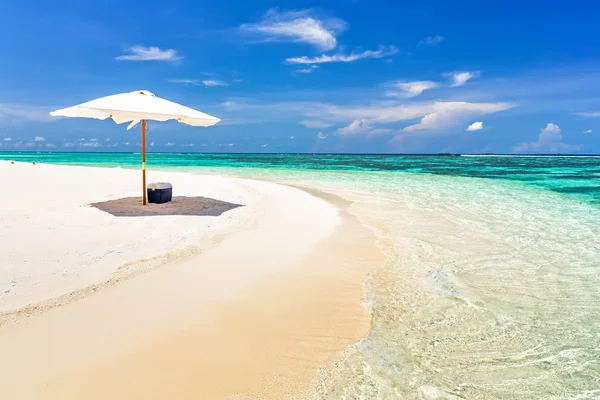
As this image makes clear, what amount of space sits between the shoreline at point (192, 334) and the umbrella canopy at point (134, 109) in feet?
13.2

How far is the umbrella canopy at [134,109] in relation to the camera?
779 cm

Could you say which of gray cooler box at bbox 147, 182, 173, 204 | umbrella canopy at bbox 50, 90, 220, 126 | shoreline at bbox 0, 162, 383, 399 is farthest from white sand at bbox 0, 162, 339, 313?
umbrella canopy at bbox 50, 90, 220, 126

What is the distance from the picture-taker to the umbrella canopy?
7.79m

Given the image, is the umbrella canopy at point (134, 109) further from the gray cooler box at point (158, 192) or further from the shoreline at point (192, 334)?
the shoreline at point (192, 334)

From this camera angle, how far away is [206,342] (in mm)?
3152

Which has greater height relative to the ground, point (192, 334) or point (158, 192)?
point (158, 192)

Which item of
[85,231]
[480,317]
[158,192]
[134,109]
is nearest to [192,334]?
[480,317]

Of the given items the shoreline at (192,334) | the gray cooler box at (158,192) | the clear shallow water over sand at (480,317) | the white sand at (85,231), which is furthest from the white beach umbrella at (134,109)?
the clear shallow water over sand at (480,317)

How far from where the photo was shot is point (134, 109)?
7.88m

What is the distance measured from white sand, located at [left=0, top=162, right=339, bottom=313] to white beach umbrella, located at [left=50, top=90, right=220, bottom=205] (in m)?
2.08

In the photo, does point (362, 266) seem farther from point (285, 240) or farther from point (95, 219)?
point (95, 219)

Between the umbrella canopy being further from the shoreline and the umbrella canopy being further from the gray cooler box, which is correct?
the shoreline

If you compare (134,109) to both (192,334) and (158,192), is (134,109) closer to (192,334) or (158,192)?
(158,192)

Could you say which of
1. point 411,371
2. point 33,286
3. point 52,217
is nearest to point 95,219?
point 52,217
